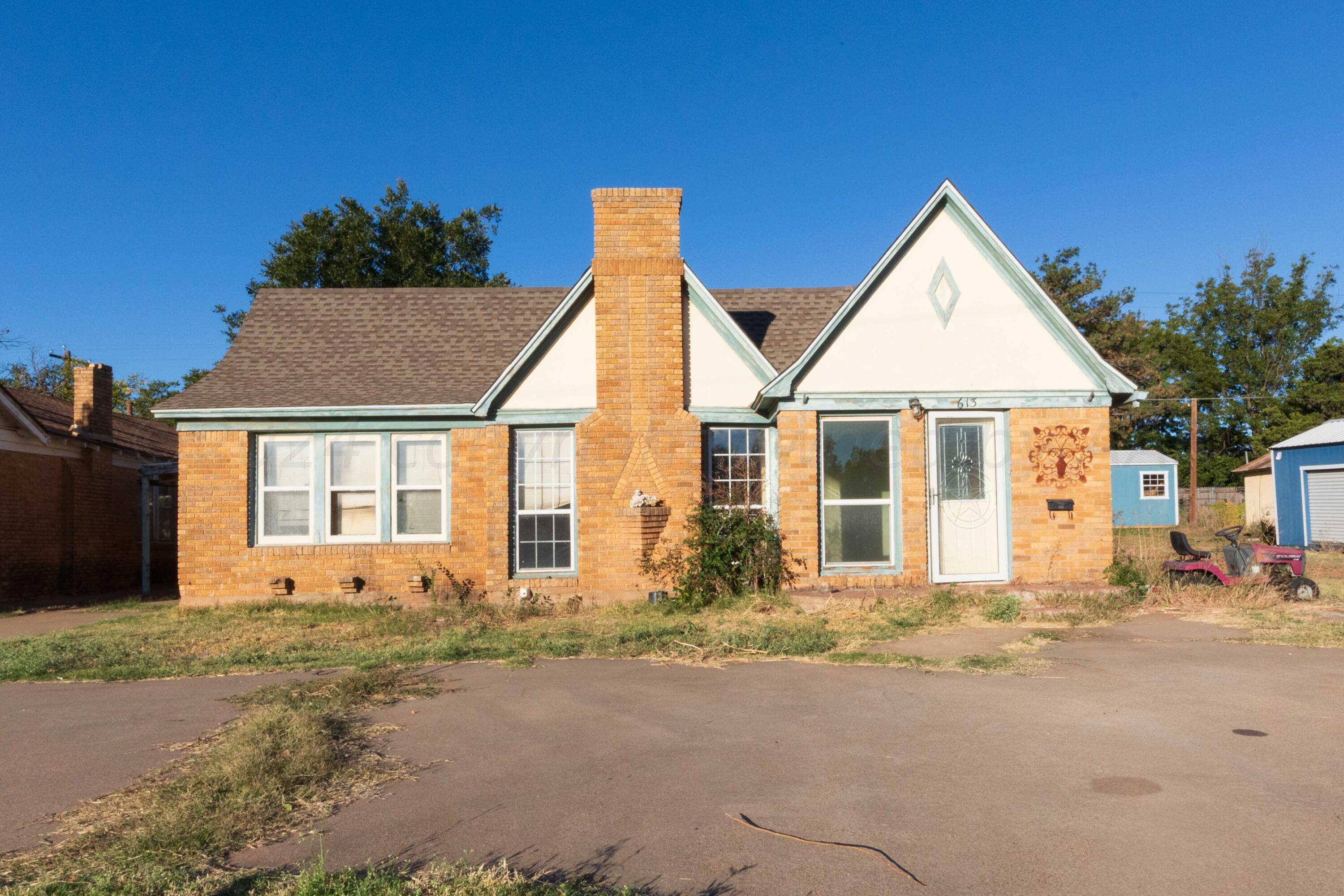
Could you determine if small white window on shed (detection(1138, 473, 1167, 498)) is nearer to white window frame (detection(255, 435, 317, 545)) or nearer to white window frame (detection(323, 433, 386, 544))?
white window frame (detection(323, 433, 386, 544))

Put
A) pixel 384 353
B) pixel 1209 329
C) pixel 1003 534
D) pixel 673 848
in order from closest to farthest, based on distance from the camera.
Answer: pixel 673 848, pixel 1003 534, pixel 384 353, pixel 1209 329

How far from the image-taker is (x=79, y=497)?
1808 centimetres

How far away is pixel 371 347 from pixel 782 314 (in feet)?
22.8

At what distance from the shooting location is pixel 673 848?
165 inches

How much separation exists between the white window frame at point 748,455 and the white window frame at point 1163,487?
31.0 metres

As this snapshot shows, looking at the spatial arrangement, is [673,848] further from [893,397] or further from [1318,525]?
[1318,525]

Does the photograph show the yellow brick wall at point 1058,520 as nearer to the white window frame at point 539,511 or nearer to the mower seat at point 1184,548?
the mower seat at point 1184,548

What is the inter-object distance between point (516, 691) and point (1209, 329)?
53520 mm

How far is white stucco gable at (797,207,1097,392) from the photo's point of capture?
12211 millimetres

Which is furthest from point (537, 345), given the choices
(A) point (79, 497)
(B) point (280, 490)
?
(A) point (79, 497)

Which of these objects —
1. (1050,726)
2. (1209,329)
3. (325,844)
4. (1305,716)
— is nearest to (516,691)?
(325,844)

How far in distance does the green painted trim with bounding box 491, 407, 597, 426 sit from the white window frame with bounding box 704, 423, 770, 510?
1755 millimetres

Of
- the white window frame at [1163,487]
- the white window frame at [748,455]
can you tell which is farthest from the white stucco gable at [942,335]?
the white window frame at [1163,487]

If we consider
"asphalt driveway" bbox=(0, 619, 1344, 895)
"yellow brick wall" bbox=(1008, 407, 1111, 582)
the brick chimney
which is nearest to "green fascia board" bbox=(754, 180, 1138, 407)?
"yellow brick wall" bbox=(1008, 407, 1111, 582)
